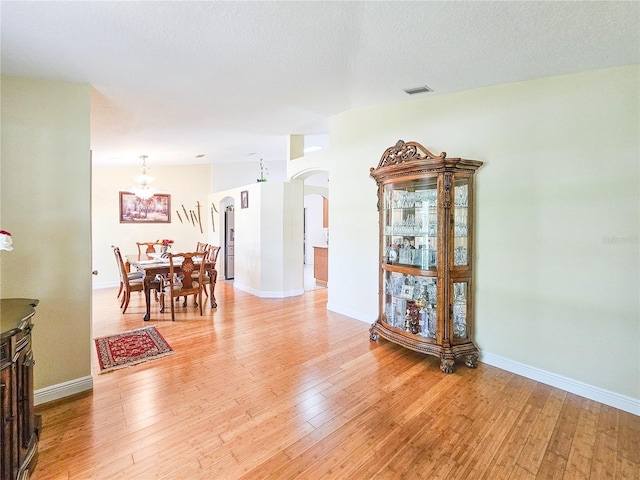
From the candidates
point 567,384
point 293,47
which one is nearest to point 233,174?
point 293,47

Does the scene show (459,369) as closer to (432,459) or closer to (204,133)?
(432,459)

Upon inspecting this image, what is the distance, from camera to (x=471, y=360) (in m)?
2.99

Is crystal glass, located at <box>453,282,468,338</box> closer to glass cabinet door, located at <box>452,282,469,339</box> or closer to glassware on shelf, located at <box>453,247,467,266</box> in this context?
glass cabinet door, located at <box>452,282,469,339</box>

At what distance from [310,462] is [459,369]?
1835mm

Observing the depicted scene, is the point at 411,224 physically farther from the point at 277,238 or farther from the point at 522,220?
the point at 277,238

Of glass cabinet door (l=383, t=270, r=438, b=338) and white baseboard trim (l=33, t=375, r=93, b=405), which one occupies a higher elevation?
glass cabinet door (l=383, t=270, r=438, b=338)

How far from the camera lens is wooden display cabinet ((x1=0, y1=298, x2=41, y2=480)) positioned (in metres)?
1.45

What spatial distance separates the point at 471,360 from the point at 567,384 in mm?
741

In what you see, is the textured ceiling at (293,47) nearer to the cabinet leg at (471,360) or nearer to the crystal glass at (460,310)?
the crystal glass at (460,310)

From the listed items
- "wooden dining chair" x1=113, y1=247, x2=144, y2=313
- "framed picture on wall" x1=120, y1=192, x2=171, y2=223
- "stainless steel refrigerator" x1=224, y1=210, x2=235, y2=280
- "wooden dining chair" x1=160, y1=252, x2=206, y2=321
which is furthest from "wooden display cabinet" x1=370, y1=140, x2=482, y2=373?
"framed picture on wall" x1=120, y1=192, x2=171, y2=223

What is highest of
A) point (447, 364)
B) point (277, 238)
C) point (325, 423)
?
point (277, 238)

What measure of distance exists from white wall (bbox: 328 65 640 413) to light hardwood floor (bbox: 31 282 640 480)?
39cm

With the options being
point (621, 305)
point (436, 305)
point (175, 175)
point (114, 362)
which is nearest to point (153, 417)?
point (114, 362)

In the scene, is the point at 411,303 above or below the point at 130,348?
above
